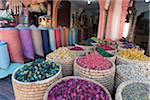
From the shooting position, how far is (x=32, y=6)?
189 inches

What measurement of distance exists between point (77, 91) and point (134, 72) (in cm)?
59

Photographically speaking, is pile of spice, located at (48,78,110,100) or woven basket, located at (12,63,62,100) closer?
pile of spice, located at (48,78,110,100)

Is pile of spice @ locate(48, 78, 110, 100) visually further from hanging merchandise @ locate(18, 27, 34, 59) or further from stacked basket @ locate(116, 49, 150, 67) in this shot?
hanging merchandise @ locate(18, 27, 34, 59)

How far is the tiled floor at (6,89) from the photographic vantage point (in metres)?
1.64

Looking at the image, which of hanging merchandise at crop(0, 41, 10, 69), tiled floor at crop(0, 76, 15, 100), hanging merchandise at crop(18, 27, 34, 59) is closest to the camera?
tiled floor at crop(0, 76, 15, 100)

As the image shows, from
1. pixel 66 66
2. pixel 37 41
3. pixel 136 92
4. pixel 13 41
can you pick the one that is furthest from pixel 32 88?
pixel 37 41

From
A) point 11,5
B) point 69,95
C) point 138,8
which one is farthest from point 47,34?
point 138,8

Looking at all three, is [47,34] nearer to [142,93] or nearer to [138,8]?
[142,93]

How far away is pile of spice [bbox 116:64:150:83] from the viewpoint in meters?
1.18

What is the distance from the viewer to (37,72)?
1.19 metres

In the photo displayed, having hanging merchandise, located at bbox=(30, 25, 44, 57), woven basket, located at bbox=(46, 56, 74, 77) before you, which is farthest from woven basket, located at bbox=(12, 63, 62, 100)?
hanging merchandise, located at bbox=(30, 25, 44, 57)

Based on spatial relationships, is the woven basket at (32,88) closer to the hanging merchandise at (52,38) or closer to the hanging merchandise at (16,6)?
the hanging merchandise at (52,38)

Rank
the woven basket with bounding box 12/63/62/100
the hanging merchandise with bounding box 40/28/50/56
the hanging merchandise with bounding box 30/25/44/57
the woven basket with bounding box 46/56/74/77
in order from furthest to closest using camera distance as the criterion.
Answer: the hanging merchandise with bounding box 40/28/50/56 < the hanging merchandise with bounding box 30/25/44/57 < the woven basket with bounding box 46/56/74/77 < the woven basket with bounding box 12/63/62/100

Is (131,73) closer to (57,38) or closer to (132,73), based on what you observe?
(132,73)
